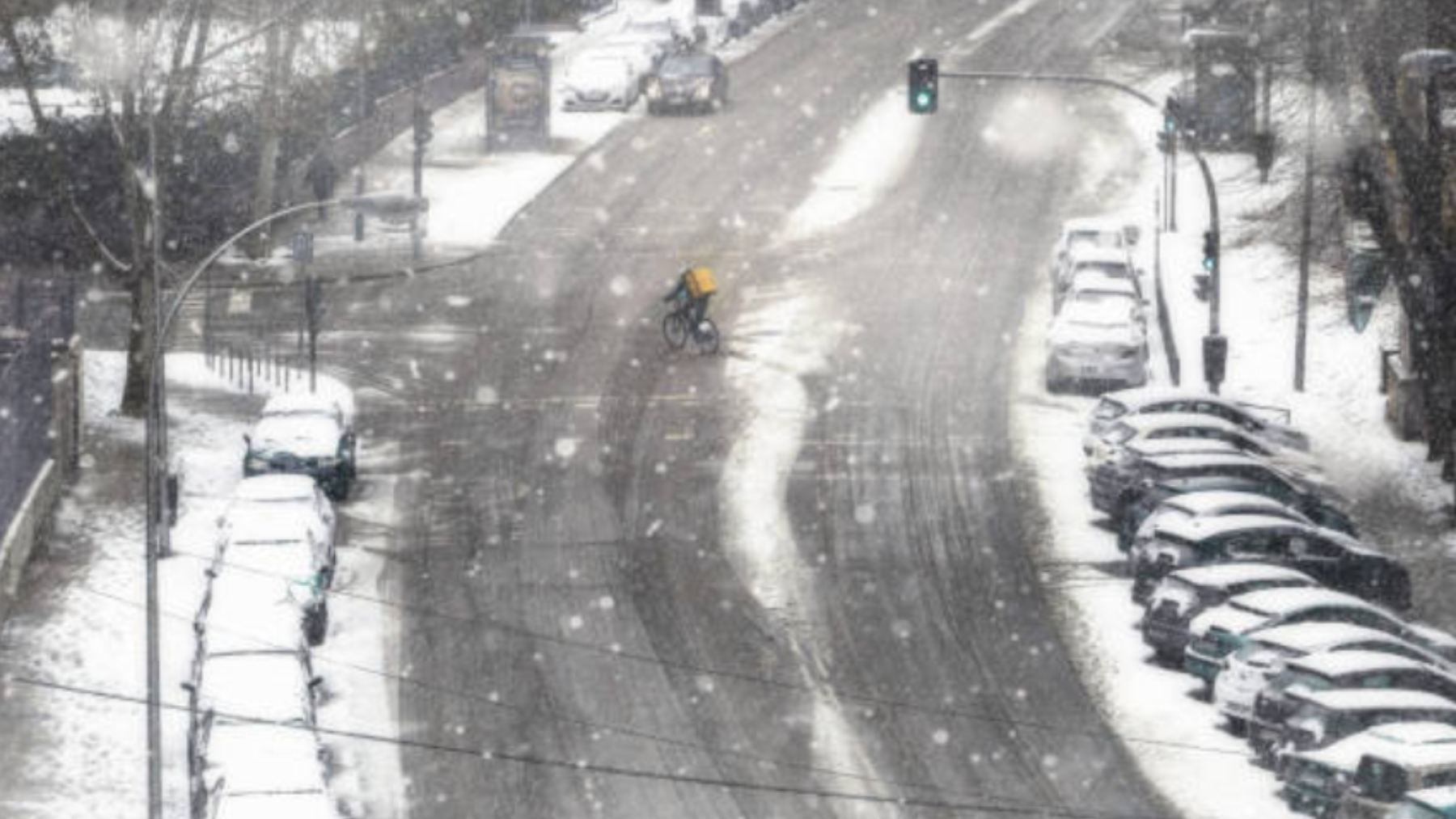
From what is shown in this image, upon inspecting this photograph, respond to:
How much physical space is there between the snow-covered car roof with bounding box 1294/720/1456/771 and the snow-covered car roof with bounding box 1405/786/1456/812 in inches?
66.0

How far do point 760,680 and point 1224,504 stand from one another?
7.26m

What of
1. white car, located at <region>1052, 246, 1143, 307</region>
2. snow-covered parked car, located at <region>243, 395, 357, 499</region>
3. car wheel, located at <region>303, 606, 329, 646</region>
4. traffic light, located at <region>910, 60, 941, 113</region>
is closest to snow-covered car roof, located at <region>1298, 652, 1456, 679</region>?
car wheel, located at <region>303, 606, 329, 646</region>

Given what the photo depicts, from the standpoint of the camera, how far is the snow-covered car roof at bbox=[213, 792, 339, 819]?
97.5ft

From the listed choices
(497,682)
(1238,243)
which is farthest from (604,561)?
(1238,243)

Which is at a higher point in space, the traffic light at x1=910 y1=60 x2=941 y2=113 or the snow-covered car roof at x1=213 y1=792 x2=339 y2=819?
the traffic light at x1=910 y1=60 x2=941 y2=113

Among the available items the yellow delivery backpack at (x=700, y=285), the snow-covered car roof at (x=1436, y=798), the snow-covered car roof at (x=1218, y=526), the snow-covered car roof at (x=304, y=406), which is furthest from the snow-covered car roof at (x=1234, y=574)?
the yellow delivery backpack at (x=700, y=285)

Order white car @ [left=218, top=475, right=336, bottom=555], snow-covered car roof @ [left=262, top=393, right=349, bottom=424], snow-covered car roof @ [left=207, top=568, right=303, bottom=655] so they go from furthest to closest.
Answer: snow-covered car roof @ [left=262, top=393, right=349, bottom=424]
white car @ [left=218, top=475, right=336, bottom=555]
snow-covered car roof @ [left=207, top=568, right=303, bottom=655]

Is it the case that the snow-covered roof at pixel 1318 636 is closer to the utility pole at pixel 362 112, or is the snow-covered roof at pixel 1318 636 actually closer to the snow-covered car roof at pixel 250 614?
the snow-covered car roof at pixel 250 614

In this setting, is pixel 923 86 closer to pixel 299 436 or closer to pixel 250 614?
pixel 299 436

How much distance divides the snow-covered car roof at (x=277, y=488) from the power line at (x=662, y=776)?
16.5 feet

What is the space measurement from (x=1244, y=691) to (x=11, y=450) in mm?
17824

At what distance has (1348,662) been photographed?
34.2 metres

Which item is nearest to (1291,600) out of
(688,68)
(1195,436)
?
(1195,436)

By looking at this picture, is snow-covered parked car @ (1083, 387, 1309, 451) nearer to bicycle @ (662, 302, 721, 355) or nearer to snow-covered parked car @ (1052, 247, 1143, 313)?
snow-covered parked car @ (1052, 247, 1143, 313)
